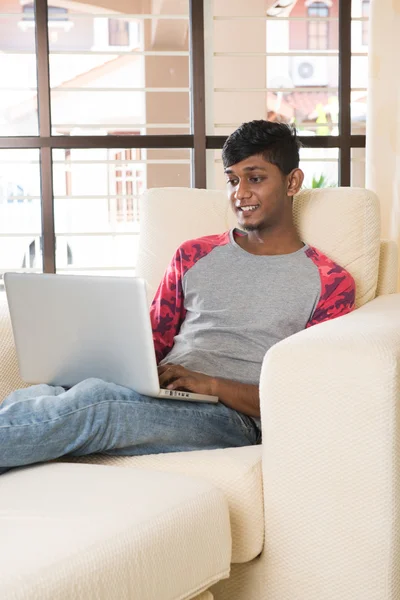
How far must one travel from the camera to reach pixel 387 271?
2291 millimetres

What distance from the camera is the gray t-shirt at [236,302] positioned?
77.7 inches

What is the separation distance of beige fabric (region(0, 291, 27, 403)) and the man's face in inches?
24.9

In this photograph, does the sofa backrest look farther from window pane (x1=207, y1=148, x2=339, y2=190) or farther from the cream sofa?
window pane (x1=207, y1=148, x2=339, y2=190)

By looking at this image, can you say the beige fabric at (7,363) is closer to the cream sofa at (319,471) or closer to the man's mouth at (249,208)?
the cream sofa at (319,471)

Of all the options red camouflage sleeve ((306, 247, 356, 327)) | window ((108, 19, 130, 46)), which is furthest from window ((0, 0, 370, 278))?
red camouflage sleeve ((306, 247, 356, 327))

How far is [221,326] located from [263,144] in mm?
A: 477

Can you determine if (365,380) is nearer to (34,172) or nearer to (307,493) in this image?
(307,493)

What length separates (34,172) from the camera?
3926 mm

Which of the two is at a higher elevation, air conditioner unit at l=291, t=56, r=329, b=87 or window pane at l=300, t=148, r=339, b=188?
air conditioner unit at l=291, t=56, r=329, b=87

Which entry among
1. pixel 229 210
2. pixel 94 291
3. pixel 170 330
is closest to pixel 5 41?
pixel 229 210

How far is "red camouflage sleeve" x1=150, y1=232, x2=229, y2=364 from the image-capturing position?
2.14m

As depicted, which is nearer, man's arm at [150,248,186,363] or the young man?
the young man

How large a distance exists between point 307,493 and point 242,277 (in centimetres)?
67

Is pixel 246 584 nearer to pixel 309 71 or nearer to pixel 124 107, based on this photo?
pixel 124 107
